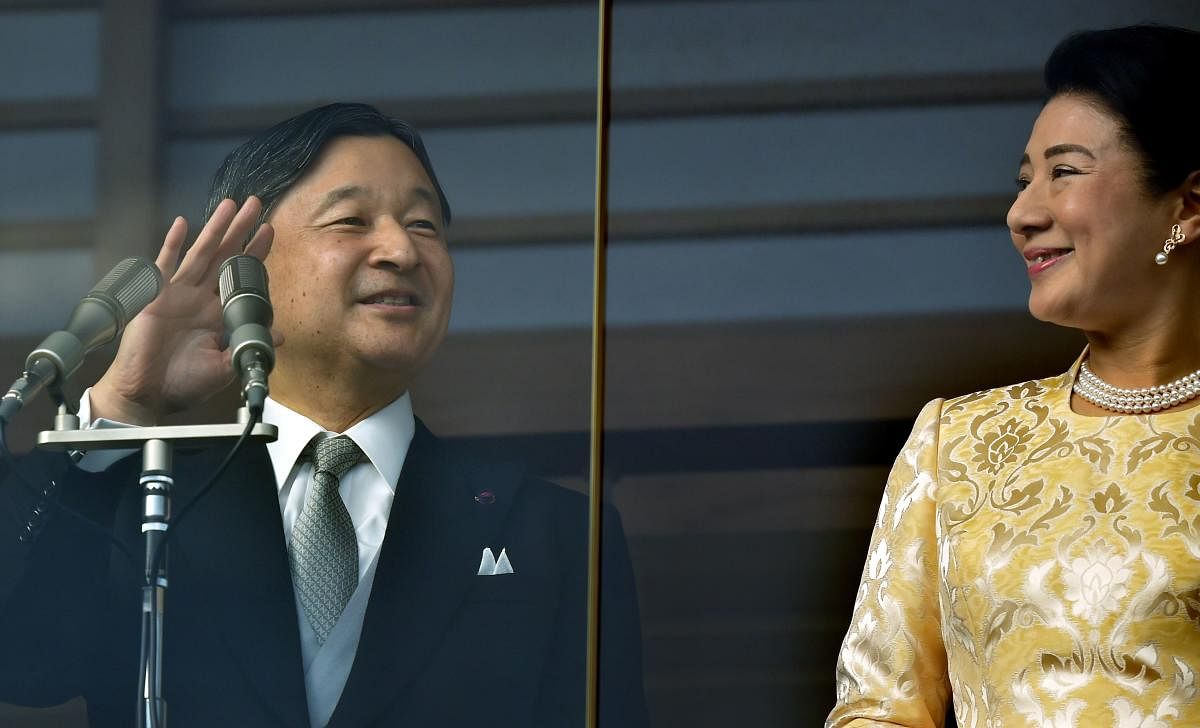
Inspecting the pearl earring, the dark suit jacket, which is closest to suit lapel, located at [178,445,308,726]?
the dark suit jacket

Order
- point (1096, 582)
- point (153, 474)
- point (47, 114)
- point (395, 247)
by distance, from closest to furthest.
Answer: point (1096, 582) → point (153, 474) → point (395, 247) → point (47, 114)

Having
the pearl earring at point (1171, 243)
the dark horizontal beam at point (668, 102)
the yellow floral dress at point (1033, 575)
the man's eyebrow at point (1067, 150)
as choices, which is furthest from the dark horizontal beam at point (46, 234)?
the pearl earring at point (1171, 243)

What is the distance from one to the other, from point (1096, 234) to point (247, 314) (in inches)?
38.1

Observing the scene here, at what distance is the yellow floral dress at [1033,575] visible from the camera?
5.46ft

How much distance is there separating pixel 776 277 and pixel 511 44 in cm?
44

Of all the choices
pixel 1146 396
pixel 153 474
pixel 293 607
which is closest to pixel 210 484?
pixel 153 474

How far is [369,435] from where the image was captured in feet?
6.82

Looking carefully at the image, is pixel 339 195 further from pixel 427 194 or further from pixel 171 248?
pixel 171 248

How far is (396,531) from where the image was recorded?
2.05m

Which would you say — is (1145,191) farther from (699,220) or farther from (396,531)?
(396,531)

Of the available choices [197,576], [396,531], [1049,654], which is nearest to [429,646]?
[396,531]

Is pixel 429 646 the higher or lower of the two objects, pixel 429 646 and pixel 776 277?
the lower

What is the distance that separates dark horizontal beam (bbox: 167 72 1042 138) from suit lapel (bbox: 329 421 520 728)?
0.40 meters

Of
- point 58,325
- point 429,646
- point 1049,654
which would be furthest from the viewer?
point 58,325
